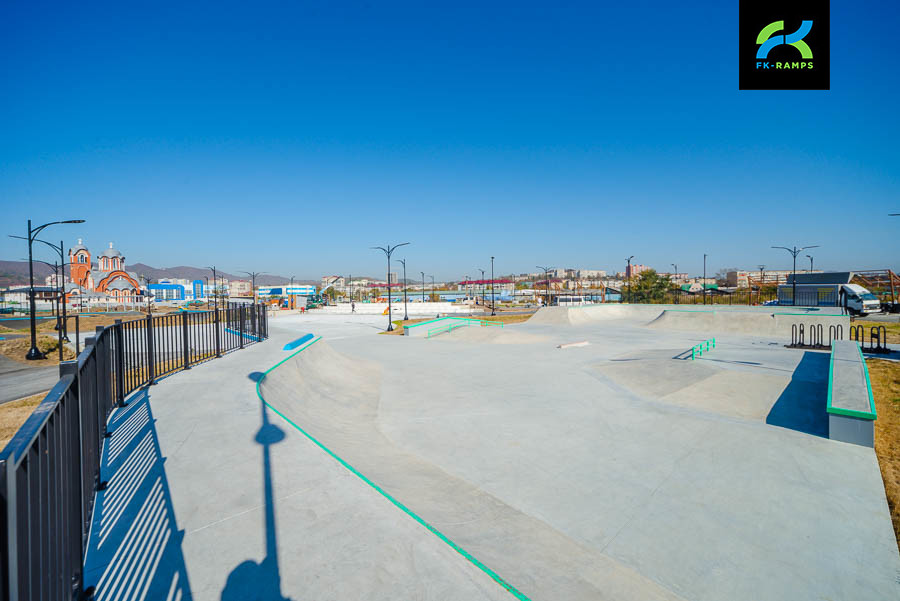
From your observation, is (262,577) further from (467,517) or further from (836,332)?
(836,332)

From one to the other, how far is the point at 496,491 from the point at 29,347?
971 inches

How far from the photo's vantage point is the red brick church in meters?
75.0

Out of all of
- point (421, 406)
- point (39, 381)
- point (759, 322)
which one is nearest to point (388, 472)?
point (421, 406)

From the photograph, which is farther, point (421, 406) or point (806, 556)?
point (421, 406)

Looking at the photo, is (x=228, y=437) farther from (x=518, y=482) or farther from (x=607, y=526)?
(x=607, y=526)

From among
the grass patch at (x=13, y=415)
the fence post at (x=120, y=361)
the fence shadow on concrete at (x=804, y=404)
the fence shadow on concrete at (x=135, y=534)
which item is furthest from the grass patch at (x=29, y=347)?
the fence shadow on concrete at (x=804, y=404)

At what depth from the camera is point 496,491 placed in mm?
6266

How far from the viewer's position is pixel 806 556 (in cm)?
493

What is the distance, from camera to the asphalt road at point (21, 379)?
11898mm

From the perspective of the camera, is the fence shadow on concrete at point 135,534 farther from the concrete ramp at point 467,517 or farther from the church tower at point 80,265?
the church tower at point 80,265

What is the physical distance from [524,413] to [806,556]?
5.82 metres

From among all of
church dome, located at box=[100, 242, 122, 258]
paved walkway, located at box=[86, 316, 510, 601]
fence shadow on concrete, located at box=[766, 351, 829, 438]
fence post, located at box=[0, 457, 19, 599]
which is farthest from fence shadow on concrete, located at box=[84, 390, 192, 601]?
church dome, located at box=[100, 242, 122, 258]

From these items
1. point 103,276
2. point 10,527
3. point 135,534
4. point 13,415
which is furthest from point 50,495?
point 103,276

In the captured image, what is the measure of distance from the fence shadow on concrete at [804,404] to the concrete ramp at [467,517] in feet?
24.6
